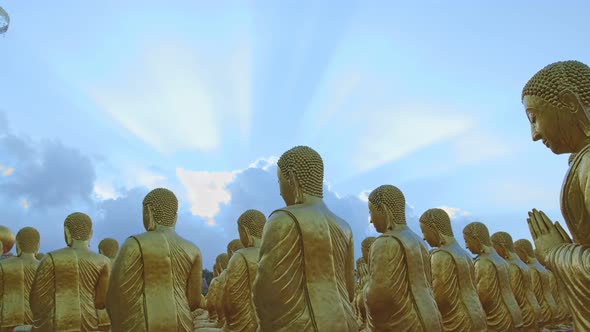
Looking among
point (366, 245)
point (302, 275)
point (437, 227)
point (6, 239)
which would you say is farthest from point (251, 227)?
point (6, 239)

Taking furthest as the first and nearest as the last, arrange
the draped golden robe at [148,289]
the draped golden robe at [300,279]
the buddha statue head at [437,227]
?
1. the buddha statue head at [437,227]
2. the draped golden robe at [148,289]
3. the draped golden robe at [300,279]

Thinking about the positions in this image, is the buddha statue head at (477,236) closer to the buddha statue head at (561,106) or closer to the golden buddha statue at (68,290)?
the golden buddha statue at (68,290)

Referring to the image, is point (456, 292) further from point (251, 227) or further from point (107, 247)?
point (107, 247)

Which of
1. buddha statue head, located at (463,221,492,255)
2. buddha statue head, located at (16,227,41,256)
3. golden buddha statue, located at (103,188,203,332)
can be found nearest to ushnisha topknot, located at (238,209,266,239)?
golden buddha statue, located at (103,188,203,332)

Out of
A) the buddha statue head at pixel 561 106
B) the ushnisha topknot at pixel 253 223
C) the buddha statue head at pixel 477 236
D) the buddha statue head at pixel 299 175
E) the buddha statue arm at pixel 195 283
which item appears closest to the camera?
the buddha statue head at pixel 561 106

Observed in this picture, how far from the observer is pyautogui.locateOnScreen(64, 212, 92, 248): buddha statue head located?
9.64m

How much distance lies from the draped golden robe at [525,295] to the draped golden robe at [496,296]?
1.37m

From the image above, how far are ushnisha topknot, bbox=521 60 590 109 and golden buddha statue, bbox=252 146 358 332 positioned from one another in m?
2.78

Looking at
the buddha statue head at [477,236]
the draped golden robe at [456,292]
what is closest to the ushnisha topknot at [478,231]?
the buddha statue head at [477,236]

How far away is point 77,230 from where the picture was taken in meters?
9.65

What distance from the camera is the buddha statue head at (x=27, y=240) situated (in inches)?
479

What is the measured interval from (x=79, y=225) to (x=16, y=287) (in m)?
3.74

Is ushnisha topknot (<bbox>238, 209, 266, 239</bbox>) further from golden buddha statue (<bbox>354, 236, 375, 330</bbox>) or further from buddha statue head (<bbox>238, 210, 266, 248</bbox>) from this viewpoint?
golden buddha statue (<bbox>354, 236, 375, 330</bbox>)

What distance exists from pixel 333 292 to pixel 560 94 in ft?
10.1
